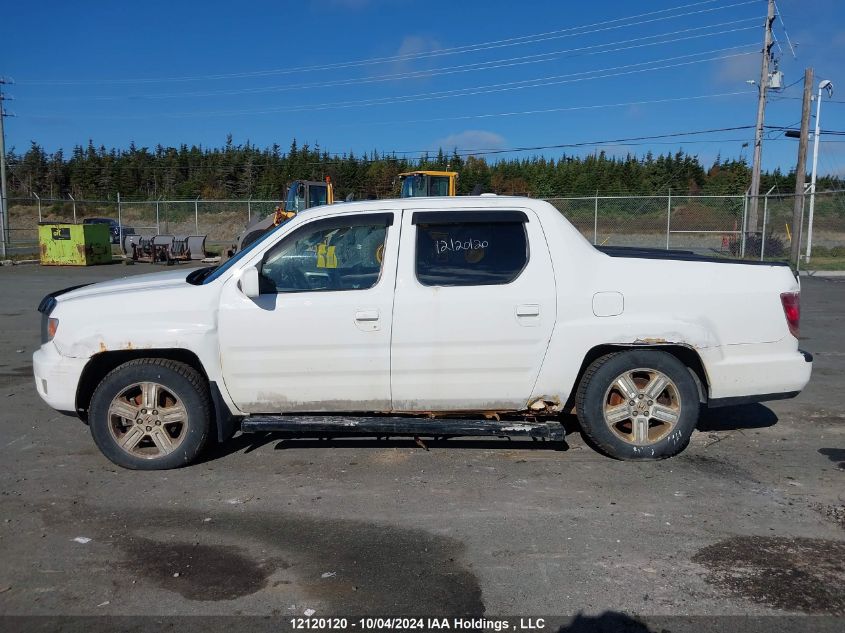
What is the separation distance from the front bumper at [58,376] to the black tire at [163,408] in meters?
0.16

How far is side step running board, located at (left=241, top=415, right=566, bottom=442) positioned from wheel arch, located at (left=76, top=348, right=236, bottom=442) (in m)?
0.18

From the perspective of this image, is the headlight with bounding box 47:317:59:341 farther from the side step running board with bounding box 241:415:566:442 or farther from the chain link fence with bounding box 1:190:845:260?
the chain link fence with bounding box 1:190:845:260

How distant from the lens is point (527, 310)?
5012 millimetres

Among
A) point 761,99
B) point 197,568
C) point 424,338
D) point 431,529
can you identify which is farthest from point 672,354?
point 761,99

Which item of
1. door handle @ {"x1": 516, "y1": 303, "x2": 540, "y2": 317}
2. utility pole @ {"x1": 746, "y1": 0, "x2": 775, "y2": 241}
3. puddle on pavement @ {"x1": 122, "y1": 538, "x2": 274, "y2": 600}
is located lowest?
puddle on pavement @ {"x1": 122, "y1": 538, "x2": 274, "y2": 600}

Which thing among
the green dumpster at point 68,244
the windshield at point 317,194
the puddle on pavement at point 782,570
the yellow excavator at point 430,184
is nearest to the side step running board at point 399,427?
the puddle on pavement at point 782,570

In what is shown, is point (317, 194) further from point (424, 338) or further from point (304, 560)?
point (304, 560)

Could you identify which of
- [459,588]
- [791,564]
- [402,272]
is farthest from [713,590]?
[402,272]

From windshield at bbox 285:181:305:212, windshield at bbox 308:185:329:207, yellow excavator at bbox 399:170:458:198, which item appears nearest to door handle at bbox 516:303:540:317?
windshield at bbox 285:181:305:212

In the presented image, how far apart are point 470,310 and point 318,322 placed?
103cm

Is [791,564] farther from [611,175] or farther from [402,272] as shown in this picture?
[611,175]

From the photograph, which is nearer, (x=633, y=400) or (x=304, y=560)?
(x=304, y=560)

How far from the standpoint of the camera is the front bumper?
16.6 feet

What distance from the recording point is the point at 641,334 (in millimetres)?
5082
